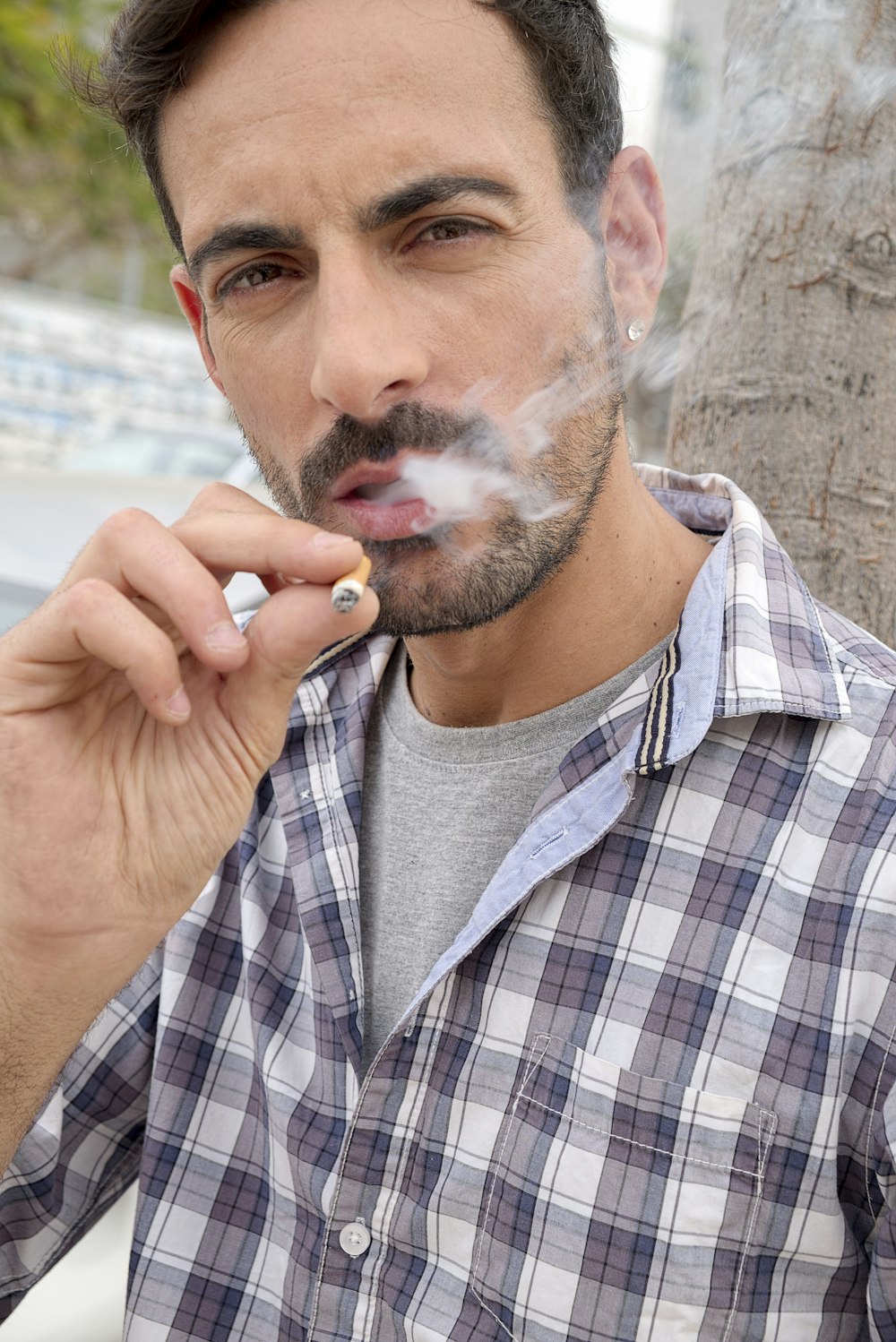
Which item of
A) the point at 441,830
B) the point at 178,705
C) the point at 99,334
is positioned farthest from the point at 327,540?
the point at 99,334

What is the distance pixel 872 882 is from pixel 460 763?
761 mm

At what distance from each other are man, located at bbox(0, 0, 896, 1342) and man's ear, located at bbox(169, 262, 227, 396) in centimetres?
12

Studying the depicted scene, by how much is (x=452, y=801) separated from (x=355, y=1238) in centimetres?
Result: 68

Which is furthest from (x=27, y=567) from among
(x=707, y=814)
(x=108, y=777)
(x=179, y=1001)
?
(x=707, y=814)

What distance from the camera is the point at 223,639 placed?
4.72 feet

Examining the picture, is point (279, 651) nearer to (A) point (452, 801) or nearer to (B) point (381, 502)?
(B) point (381, 502)

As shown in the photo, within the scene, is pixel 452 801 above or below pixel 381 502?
below

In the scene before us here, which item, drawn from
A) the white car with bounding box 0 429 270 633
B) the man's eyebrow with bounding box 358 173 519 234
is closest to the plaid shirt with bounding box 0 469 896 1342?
the man's eyebrow with bounding box 358 173 519 234

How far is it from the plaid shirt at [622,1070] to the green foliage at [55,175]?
23.1ft

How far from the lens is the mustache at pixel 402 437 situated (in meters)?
1.71

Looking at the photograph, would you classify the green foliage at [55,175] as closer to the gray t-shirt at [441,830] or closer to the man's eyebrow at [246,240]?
the man's eyebrow at [246,240]

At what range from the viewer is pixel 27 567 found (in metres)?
4.93

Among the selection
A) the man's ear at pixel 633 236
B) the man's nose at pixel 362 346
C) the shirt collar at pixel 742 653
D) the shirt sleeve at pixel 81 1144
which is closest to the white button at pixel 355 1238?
the shirt sleeve at pixel 81 1144

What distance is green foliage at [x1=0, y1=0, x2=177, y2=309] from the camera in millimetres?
11742
